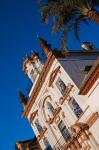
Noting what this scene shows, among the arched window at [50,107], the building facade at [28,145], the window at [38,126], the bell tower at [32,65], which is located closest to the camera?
the arched window at [50,107]

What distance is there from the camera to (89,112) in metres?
28.0

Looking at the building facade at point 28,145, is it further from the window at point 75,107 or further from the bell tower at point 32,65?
the window at point 75,107

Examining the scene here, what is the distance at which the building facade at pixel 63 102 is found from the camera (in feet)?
92.4

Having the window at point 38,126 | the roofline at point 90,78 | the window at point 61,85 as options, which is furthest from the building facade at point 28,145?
the roofline at point 90,78

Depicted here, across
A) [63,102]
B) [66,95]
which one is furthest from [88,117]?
[63,102]

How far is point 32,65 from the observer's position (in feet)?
130

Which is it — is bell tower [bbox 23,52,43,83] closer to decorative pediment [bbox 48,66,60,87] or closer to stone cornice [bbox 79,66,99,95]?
decorative pediment [bbox 48,66,60,87]

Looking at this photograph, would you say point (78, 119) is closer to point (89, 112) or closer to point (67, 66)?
point (89, 112)

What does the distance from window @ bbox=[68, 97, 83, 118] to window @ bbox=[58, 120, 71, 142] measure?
2844 mm

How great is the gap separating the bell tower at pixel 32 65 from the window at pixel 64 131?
7.99 m

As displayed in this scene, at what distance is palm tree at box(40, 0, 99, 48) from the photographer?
23.8 meters

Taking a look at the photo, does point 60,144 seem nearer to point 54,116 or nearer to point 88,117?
point 54,116

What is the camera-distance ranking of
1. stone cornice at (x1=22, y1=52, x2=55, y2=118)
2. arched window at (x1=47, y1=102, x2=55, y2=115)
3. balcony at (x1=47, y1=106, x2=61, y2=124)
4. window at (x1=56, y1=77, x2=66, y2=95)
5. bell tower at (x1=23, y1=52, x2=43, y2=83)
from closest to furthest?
window at (x1=56, y1=77, x2=66, y2=95) → balcony at (x1=47, y1=106, x2=61, y2=124) → stone cornice at (x1=22, y1=52, x2=55, y2=118) → arched window at (x1=47, y1=102, x2=55, y2=115) → bell tower at (x1=23, y1=52, x2=43, y2=83)

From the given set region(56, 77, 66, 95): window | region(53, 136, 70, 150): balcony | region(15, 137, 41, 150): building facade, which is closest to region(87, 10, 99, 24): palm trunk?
region(56, 77, 66, 95): window
